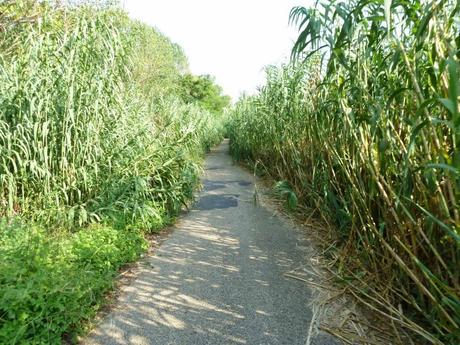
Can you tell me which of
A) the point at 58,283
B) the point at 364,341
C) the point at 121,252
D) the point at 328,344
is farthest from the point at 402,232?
the point at 121,252

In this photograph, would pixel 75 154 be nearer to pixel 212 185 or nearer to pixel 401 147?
pixel 401 147

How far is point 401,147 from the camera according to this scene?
1.83m

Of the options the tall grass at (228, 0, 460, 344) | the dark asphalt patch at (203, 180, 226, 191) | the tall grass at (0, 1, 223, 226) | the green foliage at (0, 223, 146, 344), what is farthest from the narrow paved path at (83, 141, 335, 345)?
the dark asphalt patch at (203, 180, 226, 191)

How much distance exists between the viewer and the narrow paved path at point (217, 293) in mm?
1905

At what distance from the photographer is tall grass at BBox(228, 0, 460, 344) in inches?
57.0

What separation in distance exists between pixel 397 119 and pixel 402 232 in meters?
0.73

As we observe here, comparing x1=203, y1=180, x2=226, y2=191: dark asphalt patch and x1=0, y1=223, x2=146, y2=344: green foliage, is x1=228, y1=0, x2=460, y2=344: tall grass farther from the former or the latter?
x1=203, y1=180, x2=226, y2=191: dark asphalt patch

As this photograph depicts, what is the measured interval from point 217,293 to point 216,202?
3.04 meters

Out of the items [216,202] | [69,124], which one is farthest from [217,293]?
[216,202]

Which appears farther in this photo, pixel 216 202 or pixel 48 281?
pixel 216 202

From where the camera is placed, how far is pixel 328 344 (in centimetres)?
183

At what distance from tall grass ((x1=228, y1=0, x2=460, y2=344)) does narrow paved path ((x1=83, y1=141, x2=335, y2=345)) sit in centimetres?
54

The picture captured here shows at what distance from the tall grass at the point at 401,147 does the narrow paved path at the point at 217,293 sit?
54 centimetres

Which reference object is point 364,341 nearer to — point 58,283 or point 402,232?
point 402,232
